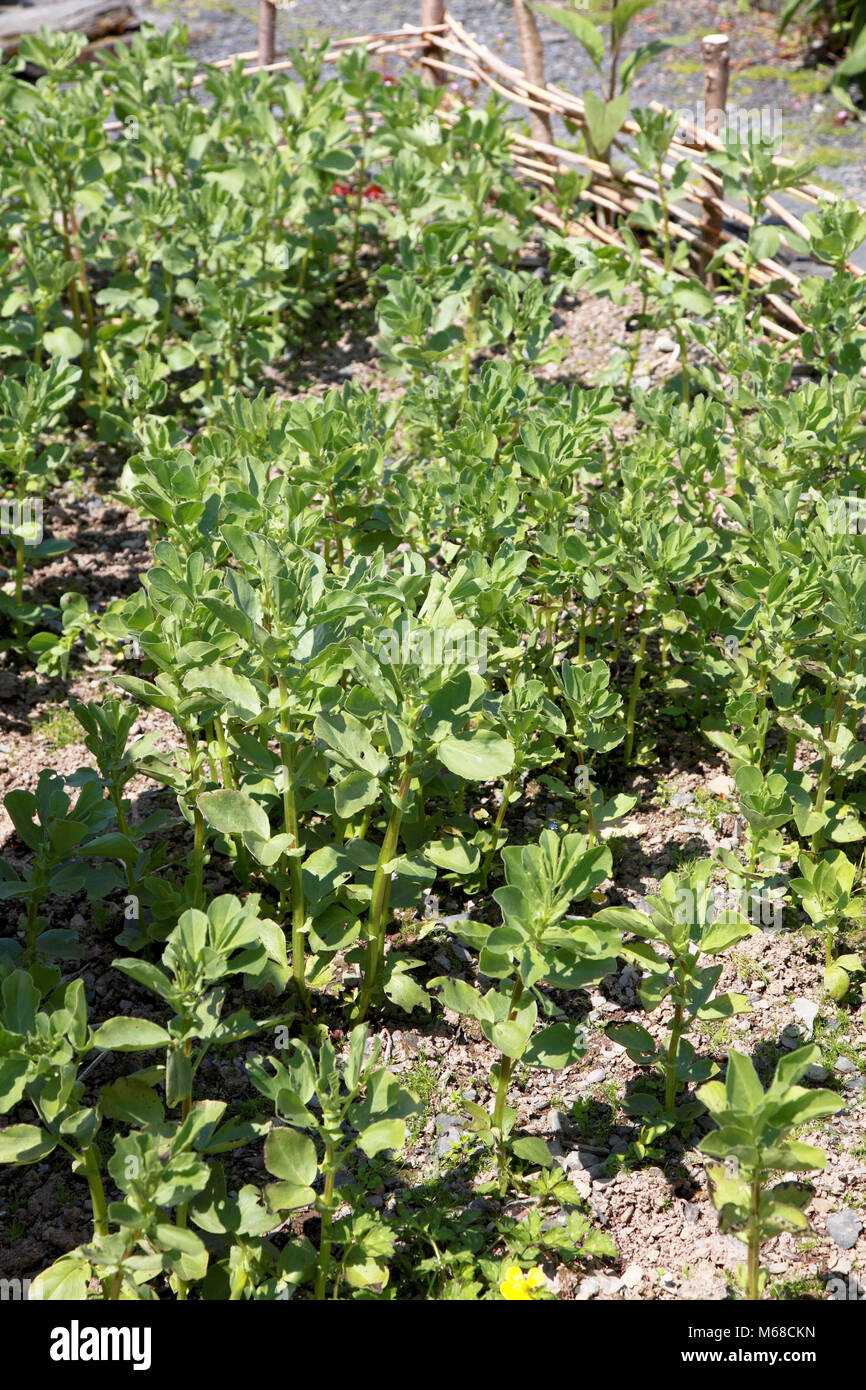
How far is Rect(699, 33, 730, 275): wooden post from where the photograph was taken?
200 inches

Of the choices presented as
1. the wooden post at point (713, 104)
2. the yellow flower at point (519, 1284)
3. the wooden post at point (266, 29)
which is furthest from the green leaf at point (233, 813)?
the wooden post at point (266, 29)

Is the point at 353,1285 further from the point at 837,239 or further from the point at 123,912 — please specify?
the point at 837,239

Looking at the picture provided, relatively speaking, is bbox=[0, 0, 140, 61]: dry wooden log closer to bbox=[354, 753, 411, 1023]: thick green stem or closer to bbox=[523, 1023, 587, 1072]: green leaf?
bbox=[354, 753, 411, 1023]: thick green stem

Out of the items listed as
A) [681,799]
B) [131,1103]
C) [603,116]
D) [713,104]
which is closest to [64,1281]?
[131,1103]

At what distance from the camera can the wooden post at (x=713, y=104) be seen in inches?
200

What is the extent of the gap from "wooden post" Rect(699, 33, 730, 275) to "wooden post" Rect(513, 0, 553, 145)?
771mm

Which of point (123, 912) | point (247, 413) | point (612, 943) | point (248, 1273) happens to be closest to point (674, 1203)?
point (612, 943)

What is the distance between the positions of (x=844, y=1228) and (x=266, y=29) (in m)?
5.97

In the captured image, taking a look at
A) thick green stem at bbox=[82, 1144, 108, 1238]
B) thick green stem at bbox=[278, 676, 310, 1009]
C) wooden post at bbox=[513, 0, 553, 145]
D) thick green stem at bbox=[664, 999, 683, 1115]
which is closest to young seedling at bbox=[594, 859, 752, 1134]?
thick green stem at bbox=[664, 999, 683, 1115]

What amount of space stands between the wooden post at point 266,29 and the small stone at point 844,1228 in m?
5.81

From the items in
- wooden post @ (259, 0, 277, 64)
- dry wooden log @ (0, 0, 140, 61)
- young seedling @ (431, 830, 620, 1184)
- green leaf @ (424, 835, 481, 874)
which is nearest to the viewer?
young seedling @ (431, 830, 620, 1184)

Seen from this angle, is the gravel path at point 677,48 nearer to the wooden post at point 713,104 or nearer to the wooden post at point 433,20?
the wooden post at point 433,20

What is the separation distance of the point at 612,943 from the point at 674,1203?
593 mm

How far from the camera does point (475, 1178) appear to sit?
98.7 inches
